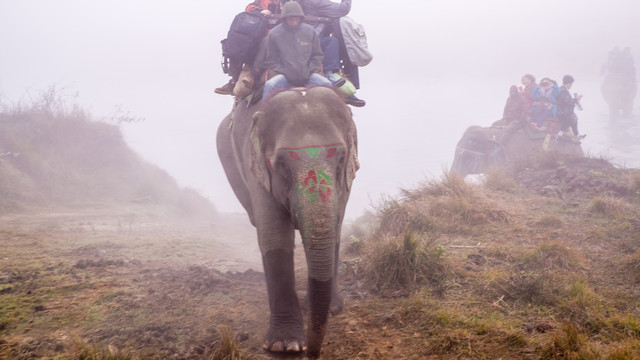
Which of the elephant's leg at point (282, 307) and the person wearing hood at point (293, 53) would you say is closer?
the elephant's leg at point (282, 307)

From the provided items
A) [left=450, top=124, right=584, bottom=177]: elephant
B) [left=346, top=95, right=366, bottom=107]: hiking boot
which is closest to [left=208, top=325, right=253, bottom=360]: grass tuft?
[left=346, top=95, right=366, bottom=107]: hiking boot

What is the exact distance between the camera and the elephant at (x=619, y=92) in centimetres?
3378

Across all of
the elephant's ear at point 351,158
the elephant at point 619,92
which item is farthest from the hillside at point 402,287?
the elephant at point 619,92

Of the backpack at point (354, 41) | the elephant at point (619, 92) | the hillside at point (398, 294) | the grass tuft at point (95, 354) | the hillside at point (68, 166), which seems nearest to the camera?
the grass tuft at point (95, 354)

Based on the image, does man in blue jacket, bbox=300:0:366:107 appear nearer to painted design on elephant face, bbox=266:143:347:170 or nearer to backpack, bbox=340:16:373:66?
backpack, bbox=340:16:373:66

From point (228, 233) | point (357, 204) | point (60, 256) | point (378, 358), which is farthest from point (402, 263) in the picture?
point (357, 204)

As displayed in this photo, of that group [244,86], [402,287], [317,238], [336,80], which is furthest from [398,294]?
[244,86]

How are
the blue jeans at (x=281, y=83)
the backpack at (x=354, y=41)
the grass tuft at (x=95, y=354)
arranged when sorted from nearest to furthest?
the grass tuft at (x=95, y=354) → the blue jeans at (x=281, y=83) → the backpack at (x=354, y=41)

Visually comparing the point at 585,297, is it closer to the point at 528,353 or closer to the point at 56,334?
the point at 528,353

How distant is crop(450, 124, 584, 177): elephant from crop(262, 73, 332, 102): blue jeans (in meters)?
11.4

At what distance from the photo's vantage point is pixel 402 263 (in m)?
4.92

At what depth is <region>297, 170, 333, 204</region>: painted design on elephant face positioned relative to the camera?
3385mm

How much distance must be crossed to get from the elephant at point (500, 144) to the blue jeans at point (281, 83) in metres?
11.4

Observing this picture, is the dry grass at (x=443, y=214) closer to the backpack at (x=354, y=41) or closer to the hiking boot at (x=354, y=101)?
the hiking boot at (x=354, y=101)
